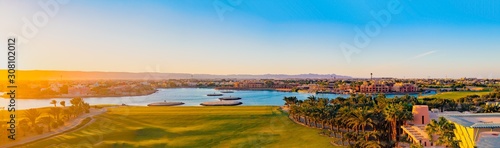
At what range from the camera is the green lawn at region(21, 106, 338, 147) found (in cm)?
3689

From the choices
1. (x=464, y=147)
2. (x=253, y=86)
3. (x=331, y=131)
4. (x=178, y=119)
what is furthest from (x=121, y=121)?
(x=253, y=86)

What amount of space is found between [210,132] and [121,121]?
1623 centimetres

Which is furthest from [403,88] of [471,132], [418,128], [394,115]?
[471,132]

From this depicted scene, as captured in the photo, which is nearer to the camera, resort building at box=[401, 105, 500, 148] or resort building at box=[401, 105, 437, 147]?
resort building at box=[401, 105, 500, 148]

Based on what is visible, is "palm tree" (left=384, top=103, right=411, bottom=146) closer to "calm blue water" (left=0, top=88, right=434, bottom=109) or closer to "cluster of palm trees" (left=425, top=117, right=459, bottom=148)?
"cluster of palm trees" (left=425, top=117, right=459, bottom=148)

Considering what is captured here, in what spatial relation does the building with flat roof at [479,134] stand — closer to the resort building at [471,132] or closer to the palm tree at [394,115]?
the resort building at [471,132]

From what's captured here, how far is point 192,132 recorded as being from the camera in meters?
43.7

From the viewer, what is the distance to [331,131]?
134ft

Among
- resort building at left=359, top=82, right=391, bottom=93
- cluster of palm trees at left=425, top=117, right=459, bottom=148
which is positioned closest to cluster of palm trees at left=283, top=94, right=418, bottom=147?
cluster of palm trees at left=425, top=117, right=459, bottom=148

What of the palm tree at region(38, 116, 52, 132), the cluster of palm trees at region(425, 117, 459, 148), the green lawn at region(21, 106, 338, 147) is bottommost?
the green lawn at region(21, 106, 338, 147)

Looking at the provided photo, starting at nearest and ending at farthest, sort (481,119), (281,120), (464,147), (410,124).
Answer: (464,147), (481,119), (410,124), (281,120)

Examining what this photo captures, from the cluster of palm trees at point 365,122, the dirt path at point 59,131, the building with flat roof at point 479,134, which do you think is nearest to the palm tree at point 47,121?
the dirt path at point 59,131

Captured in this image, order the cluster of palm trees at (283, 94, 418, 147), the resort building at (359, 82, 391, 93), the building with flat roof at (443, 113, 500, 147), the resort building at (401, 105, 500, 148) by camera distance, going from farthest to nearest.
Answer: the resort building at (359, 82, 391, 93) < the cluster of palm trees at (283, 94, 418, 147) < the resort building at (401, 105, 500, 148) < the building with flat roof at (443, 113, 500, 147)

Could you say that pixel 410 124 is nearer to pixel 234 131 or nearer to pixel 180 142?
pixel 234 131
